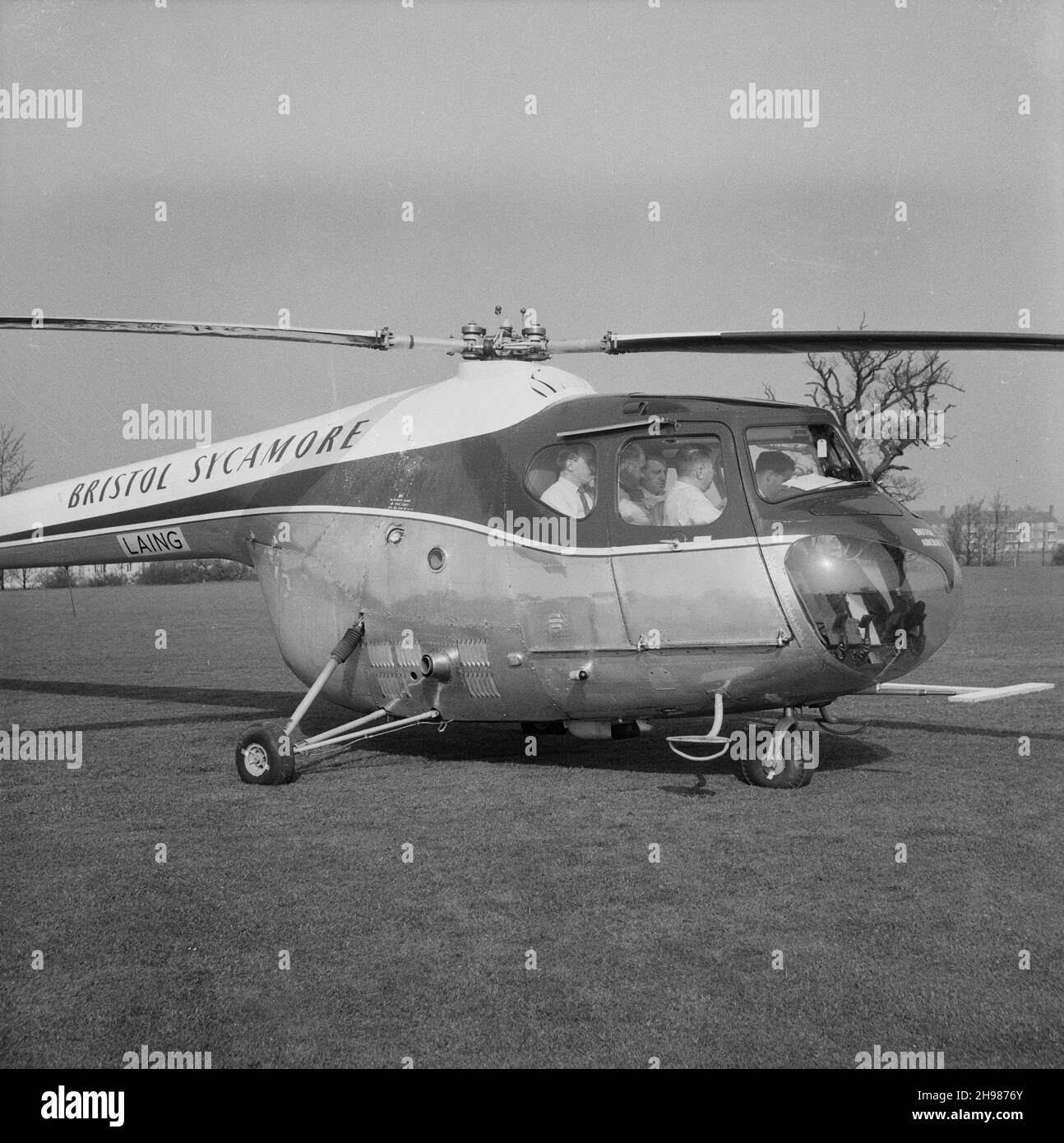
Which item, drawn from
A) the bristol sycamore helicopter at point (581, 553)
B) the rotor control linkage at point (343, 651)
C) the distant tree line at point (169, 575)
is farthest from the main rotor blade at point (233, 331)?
the distant tree line at point (169, 575)

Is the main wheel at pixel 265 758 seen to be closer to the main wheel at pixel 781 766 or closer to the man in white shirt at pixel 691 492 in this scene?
the man in white shirt at pixel 691 492

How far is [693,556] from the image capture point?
10359 millimetres

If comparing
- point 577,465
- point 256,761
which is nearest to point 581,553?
point 577,465

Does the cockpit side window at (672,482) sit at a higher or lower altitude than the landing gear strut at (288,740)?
higher

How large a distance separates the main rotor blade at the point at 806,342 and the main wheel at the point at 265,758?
16.0 ft

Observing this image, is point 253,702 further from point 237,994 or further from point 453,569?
point 237,994

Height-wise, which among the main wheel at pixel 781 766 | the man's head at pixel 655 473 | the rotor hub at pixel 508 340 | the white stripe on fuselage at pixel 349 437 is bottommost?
the main wheel at pixel 781 766

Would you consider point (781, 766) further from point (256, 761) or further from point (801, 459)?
point (256, 761)

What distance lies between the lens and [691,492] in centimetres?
1066

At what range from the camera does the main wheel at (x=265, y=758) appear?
1157cm

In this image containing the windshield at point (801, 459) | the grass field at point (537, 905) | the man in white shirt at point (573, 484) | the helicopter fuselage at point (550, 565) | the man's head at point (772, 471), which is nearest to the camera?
the grass field at point (537, 905)

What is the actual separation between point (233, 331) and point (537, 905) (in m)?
6.37

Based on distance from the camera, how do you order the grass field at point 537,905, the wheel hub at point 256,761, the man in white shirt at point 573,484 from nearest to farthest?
1. the grass field at point 537,905
2. the man in white shirt at point 573,484
3. the wheel hub at point 256,761
